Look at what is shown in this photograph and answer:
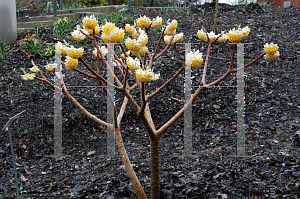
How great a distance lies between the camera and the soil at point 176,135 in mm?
1832

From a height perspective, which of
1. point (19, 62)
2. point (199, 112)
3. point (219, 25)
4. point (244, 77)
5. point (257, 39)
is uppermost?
point (219, 25)

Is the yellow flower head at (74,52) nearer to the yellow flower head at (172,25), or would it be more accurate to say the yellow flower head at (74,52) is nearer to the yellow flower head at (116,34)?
the yellow flower head at (116,34)

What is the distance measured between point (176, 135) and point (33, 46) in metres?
2.85

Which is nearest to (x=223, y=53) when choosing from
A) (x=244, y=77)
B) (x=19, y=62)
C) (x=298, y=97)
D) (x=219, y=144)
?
A: (x=244, y=77)

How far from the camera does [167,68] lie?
3520mm

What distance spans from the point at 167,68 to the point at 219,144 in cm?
149

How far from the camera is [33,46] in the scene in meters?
4.06

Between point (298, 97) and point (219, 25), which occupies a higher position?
point (219, 25)

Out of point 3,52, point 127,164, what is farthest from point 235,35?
point 3,52

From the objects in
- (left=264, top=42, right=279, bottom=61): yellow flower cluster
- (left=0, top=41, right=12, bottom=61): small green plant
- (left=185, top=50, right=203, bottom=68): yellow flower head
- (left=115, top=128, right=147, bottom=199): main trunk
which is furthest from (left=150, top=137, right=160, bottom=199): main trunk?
(left=0, top=41, right=12, bottom=61): small green plant

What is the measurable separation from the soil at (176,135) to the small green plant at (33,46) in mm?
98

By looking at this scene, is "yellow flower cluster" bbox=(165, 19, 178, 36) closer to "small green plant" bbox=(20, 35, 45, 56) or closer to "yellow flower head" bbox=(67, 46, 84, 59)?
"yellow flower head" bbox=(67, 46, 84, 59)

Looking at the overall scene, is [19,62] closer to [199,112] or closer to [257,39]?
[199,112]

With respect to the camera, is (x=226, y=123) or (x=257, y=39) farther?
(x=257, y=39)
